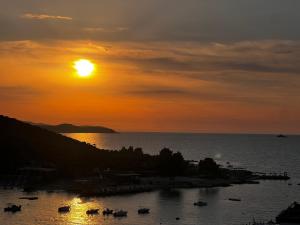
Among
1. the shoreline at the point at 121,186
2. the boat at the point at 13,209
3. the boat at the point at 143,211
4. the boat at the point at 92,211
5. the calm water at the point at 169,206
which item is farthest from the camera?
the shoreline at the point at 121,186

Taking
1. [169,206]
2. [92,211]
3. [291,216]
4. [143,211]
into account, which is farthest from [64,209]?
[291,216]

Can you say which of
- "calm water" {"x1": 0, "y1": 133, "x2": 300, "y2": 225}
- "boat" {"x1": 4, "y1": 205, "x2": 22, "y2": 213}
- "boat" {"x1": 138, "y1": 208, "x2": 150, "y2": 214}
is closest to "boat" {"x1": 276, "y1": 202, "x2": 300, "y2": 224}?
"calm water" {"x1": 0, "y1": 133, "x2": 300, "y2": 225}

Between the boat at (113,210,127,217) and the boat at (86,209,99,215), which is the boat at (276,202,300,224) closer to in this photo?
the boat at (113,210,127,217)

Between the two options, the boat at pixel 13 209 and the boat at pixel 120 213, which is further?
the boat at pixel 13 209

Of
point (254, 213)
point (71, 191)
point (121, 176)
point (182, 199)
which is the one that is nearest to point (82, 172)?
point (121, 176)

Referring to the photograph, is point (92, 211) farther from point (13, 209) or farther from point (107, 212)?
point (13, 209)

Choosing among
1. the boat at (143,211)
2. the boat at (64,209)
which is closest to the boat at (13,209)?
the boat at (64,209)

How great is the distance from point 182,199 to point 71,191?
110ft

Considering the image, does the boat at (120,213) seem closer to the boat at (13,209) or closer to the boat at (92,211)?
the boat at (92,211)

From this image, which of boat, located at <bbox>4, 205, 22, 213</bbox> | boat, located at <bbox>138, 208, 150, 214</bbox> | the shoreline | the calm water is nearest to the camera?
the calm water

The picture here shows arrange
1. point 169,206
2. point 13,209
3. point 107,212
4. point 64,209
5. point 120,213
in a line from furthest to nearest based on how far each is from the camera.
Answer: point 169,206 < point 64,209 < point 13,209 < point 107,212 < point 120,213

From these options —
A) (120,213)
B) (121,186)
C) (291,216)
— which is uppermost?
(121,186)

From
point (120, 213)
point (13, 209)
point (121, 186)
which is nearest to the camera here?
point (120, 213)

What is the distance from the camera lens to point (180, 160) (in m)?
192
